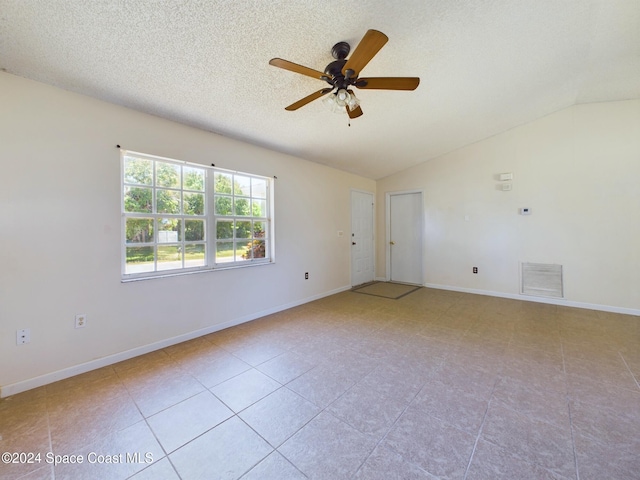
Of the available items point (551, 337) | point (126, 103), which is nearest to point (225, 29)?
point (126, 103)

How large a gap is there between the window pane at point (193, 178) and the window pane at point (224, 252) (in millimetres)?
720

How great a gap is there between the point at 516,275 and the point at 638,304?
1.35 m

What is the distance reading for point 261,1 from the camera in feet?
5.14

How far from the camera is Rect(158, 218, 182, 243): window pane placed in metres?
2.65

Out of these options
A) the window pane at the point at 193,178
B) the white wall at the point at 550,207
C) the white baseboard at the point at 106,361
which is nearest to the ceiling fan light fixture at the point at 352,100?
the window pane at the point at 193,178

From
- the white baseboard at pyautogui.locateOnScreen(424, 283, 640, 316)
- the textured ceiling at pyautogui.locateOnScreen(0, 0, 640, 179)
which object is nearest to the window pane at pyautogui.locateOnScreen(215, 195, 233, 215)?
the textured ceiling at pyautogui.locateOnScreen(0, 0, 640, 179)

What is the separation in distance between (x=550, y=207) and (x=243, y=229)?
15.8 feet

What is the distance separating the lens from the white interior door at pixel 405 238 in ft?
17.6

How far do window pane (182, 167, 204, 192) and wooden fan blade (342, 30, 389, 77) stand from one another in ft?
6.67

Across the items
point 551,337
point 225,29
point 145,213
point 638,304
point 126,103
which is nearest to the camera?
point 225,29

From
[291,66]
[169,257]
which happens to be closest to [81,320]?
[169,257]

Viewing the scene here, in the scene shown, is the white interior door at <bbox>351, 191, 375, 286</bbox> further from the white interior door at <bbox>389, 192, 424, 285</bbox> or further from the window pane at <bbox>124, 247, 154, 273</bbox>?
the window pane at <bbox>124, 247, 154, 273</bbox>

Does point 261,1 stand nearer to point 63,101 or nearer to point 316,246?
point 63,101

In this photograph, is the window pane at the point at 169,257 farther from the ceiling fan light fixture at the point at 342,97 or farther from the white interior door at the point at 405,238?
the white interior door at the point at 405,238
